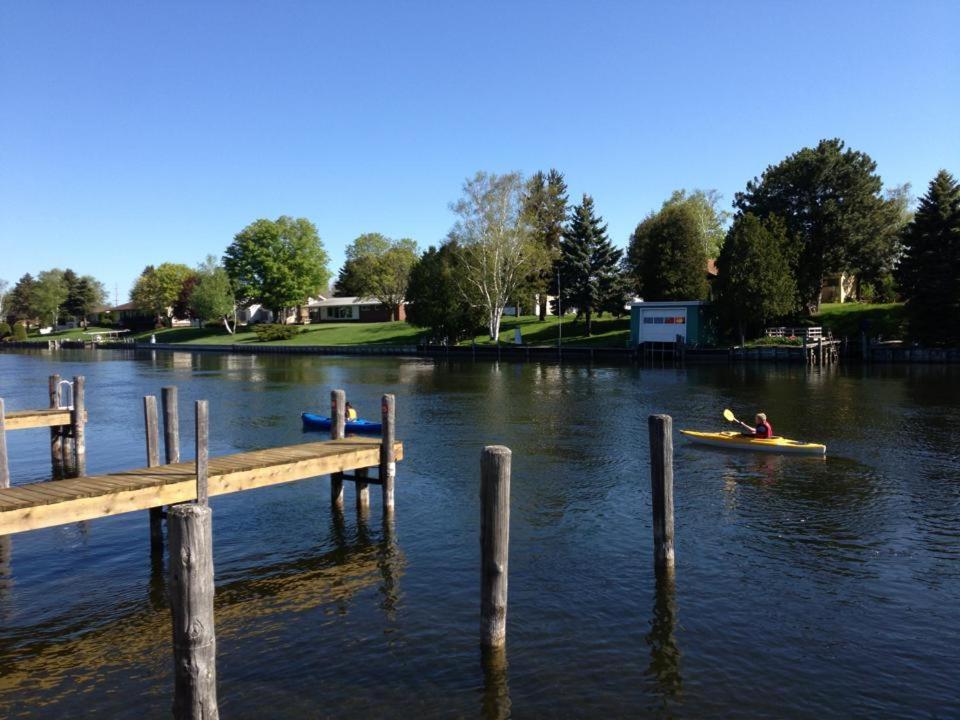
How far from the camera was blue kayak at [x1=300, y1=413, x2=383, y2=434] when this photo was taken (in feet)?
94.7

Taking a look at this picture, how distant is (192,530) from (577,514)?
1235 centimetres

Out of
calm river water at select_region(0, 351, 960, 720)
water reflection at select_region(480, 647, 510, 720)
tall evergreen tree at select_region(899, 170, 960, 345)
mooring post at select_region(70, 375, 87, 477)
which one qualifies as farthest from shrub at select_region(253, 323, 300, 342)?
water reflection at select_region(480, 647, 510, 720)

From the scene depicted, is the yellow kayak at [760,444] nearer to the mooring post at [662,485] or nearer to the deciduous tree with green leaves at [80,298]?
the mooring post at [662,485]

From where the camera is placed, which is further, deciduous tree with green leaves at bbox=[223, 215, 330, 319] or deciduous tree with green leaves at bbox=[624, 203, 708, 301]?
deciduous tree with green leaves at bbox=[223, 215, 330, 319]

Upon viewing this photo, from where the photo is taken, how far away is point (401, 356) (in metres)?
89.9

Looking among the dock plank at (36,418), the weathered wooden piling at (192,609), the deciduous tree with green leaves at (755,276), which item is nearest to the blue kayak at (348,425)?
the dock plank at (36,418)

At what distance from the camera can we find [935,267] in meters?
62.0

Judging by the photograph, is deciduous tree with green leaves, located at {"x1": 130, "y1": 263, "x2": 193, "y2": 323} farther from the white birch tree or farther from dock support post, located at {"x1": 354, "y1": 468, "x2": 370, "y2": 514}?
dock support post, located at {"x1": 354, "y1": 468, "x2": 370, "y2": 514}

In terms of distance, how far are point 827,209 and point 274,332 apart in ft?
257

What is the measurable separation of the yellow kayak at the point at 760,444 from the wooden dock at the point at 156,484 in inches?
546

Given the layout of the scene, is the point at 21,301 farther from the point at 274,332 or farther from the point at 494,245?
the point at 494,245

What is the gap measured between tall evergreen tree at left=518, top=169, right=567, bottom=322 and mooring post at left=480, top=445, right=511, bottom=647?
3148 inches

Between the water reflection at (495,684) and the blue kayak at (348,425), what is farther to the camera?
the blue kayak at (348,425)

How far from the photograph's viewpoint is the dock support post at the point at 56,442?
24.4m
